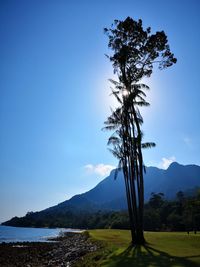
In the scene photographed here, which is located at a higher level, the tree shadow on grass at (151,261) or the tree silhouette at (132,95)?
the tree silhouette at (132,95)

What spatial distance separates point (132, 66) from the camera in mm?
31656

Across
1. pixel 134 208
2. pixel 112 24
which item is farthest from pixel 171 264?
pixel 112 24

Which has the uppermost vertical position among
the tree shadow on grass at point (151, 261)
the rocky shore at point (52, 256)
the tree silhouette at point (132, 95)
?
the tree silhouette at point (132, 95)

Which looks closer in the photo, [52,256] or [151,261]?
[151,261]

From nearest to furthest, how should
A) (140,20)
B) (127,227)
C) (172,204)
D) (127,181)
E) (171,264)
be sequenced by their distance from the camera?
(171,264) → (140,20) → (127,181) → (127,227) → (172,204)

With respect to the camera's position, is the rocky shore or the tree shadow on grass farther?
the rocky shore

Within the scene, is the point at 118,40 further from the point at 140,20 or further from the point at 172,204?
the point at 172,204

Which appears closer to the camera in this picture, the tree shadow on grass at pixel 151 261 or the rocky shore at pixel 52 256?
the tree shadow on grass at pixel 151 261

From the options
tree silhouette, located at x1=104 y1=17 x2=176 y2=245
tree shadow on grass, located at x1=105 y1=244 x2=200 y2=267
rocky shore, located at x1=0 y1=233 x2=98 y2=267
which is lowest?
rocky shore, located at x1=0 y1=233 x2=98 y2=267

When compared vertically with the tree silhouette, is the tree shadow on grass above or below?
below

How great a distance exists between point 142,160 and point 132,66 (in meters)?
9.69

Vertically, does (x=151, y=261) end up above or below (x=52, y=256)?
above

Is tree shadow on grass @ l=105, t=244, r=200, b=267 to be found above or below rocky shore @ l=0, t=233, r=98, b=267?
above

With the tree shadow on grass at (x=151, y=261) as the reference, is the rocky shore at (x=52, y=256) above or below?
below
